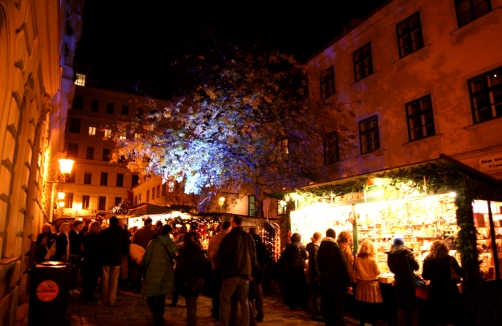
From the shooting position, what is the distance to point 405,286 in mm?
7387

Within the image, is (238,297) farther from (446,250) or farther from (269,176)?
A: (269,176)

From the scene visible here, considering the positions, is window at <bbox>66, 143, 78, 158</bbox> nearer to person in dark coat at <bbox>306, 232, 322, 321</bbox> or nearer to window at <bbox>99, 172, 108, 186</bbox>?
window at <bbox>99, 172, 108, 186</bbox>

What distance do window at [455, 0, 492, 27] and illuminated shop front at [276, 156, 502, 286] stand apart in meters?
8.33

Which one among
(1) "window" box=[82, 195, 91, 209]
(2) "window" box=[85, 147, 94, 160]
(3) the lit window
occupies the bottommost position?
(1) "window" box=[82, 195, 91, 209]

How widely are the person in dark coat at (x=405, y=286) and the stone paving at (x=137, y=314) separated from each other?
5.49 ft

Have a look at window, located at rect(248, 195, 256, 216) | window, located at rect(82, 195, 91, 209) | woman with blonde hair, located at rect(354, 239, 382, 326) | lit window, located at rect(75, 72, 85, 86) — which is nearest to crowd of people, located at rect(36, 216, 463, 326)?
woman with blonde hair, located at rect(354, 239, 382, 326)

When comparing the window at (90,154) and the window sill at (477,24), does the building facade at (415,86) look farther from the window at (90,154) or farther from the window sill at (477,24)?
the window at (90,154)

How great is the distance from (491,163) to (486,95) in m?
2.48

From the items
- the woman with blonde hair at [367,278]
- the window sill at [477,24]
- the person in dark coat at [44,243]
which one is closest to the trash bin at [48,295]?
the person in dark coat at [44,243]

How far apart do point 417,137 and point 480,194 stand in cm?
831

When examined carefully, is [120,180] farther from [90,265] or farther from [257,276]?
[257,276]

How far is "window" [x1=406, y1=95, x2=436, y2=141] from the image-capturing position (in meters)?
15.7

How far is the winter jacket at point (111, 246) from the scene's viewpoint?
30.2 ft

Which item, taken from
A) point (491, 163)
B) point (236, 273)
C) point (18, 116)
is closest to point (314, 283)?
point (236, 273)
